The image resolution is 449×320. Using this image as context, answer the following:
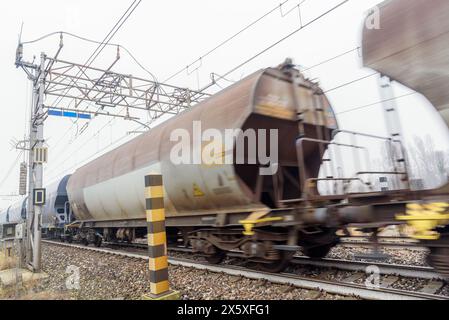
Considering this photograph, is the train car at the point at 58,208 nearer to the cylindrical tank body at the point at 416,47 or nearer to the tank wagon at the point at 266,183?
the tank wagon at the point at 266,183

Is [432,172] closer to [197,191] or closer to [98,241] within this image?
[197,191]

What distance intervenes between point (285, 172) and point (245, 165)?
1055mm

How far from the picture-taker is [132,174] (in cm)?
909

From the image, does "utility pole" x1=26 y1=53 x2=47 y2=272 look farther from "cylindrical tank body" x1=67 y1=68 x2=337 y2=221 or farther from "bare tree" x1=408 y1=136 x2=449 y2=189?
"bare tree" x1=408 y1=136 x2=449 y2=189

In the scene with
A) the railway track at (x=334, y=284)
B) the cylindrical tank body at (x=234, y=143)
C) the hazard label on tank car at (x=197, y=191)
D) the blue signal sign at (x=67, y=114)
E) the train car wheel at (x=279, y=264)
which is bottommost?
the railway track at (x=334, y=284)

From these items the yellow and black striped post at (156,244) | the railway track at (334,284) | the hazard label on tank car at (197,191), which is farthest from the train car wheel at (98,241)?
the yellow and black striped post at (156,244)

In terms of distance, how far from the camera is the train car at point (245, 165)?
19.1 ft

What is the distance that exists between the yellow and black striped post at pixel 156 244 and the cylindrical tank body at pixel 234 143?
1719mm

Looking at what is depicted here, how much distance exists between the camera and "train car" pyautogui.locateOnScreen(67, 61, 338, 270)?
5.81m

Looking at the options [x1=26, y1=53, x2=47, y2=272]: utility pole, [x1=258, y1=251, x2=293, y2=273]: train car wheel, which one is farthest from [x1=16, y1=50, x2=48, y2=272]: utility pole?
[x1=258, y1=251, x2=293, y2=273]: train car wheel

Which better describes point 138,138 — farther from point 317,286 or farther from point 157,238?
point 317,286

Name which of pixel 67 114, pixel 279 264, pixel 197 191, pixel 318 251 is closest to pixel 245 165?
pixel 197 191
